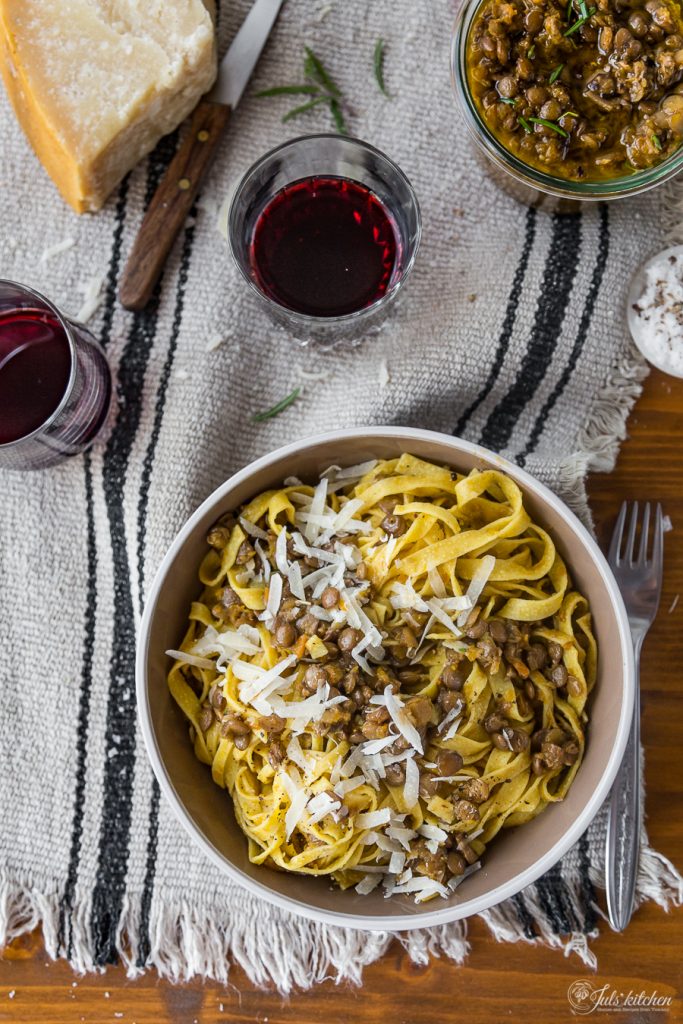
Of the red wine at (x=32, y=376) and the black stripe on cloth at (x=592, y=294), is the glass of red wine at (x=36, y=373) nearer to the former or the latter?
the red wine at (x=32, y=376)

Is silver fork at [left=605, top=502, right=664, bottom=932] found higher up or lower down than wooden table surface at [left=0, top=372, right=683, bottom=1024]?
higher up

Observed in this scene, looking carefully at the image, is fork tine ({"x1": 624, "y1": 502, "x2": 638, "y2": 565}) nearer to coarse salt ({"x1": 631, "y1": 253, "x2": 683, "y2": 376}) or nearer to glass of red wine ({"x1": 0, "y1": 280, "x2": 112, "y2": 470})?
coarse salt ({"x1": 631, "y1": 253, "x2": 683, "y2": 376})

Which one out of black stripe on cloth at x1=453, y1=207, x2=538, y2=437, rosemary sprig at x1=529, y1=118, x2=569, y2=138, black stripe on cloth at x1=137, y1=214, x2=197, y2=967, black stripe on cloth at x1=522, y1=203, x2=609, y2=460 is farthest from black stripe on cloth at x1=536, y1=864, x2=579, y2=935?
rosemary sprig at x1=529, y1=118, x2=569, y2=138

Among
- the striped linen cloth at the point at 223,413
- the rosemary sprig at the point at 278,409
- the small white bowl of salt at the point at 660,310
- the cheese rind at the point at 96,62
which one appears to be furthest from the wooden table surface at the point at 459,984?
the cheese rind at the point at 96,62

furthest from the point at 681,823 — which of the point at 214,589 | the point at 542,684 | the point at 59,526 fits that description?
the point at 59,526

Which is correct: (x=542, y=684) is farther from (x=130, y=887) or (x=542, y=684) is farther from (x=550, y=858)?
(x=130, y=887)

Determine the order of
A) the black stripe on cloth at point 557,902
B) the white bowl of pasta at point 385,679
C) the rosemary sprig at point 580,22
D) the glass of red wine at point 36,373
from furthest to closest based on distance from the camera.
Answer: the black stripe on cloth at point 557,902
the glass of red wine at point 36,373
the rosemary sprig at point 580,22
the white bowl of pasta at point 385,679

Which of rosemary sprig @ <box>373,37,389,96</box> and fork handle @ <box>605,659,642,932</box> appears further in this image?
rosemary sprig @ <box>373,37,389,96</box>
